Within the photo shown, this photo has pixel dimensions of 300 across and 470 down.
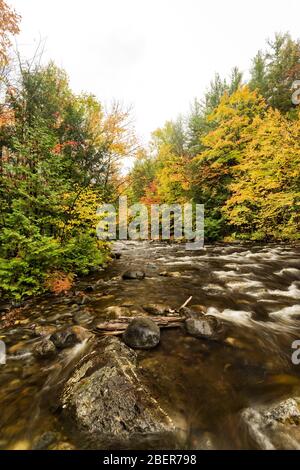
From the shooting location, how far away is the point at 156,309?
4531 millimetres

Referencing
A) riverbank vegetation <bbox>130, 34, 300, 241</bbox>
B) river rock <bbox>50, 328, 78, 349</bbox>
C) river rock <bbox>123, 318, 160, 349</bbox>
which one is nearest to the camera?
river rock <bbox>123, 318, 160, 349</bbox>

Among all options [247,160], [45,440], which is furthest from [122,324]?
[247,160]

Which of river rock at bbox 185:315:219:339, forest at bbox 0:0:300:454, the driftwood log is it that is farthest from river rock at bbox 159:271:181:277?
river rock at bbox 185:315:219:339

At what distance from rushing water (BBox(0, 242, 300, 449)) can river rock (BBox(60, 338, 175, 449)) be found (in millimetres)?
141

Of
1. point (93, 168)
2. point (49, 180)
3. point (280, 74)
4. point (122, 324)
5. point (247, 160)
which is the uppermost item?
point (280, 74)

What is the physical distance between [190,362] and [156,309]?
1566mm

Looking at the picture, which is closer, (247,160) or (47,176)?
(47,176)

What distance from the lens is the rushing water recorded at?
2.21 meters

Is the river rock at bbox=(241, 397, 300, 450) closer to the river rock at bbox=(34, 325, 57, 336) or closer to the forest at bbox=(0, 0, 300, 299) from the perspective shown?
the river rock at bbox=(34, 325, 57, 336)

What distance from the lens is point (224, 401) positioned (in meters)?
2.44

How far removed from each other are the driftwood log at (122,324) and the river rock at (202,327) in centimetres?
21

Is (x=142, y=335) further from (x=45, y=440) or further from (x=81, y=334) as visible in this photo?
(x=45, y=440)

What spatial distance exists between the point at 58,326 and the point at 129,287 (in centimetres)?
238

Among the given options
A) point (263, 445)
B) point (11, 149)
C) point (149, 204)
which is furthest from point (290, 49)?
point (263, 445)
